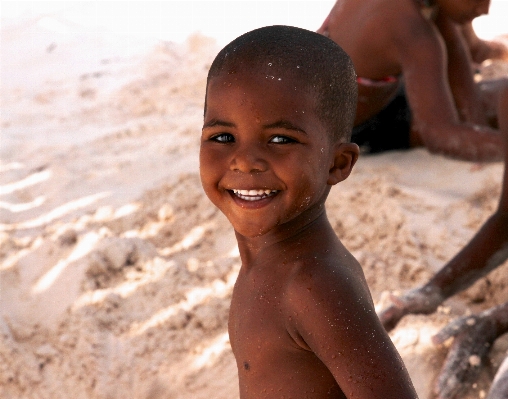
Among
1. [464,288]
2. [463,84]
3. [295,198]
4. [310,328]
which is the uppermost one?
[295,198]

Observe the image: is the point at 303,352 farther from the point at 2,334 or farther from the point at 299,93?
the point at 2,334

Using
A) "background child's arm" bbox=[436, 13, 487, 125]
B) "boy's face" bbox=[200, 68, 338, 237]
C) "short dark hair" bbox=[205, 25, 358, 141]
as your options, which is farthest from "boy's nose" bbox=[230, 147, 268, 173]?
"background child's arm" bbox=[436, 13, 487, 125]

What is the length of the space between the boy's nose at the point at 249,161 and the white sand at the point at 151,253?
1002 mm

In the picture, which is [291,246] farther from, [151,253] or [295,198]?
[151,253]

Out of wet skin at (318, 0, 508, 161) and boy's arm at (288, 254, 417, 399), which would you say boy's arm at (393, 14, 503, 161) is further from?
boy's arm at (288, 254, 417, 399)

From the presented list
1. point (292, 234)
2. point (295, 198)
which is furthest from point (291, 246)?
point (295, 198)

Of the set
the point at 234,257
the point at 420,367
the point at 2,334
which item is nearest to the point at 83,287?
the point at 2,334

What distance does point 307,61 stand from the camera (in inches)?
43.7

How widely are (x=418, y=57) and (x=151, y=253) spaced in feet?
4.32

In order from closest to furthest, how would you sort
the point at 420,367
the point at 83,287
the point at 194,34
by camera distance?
the point at 420,367 → the point at 83,287 → the point at 194,34

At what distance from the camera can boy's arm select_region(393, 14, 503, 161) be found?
8.51 feet

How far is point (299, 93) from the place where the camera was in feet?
3.60

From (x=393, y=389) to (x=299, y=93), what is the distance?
50 cm

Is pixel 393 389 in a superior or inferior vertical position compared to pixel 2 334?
superior
